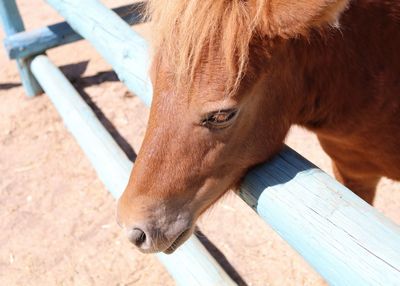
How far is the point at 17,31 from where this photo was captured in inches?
182

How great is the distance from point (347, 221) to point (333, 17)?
23.1 inches

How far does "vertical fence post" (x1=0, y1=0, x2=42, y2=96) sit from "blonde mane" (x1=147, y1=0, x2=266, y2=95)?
3351 millimetres

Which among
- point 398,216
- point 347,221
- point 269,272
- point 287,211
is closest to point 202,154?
point 287,211

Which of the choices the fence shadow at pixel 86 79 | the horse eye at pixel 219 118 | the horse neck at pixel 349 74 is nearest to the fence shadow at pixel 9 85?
the fence shadow at pixel 86 79

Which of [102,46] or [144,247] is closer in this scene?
[144,247]

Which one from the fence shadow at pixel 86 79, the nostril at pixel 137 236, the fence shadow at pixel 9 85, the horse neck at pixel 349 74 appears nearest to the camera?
the nostril at pixel 137 236

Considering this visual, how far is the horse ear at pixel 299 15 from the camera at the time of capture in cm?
141

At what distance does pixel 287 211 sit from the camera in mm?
1377

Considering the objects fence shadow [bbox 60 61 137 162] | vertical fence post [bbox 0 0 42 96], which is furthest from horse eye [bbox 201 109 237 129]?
vertical fence post [bbox 0 0 42 96]

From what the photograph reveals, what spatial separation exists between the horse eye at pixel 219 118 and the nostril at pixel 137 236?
394 mm

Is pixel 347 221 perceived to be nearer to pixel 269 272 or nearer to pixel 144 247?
pixel 144 247

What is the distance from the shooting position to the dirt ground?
2943 mm

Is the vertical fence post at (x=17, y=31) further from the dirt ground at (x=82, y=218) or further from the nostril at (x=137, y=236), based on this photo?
the nostril at (x=137, y=236)

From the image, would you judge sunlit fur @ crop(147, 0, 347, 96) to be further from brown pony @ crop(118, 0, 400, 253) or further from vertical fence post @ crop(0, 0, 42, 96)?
vertical fence post @ crop(0, 0, 42, 96)
